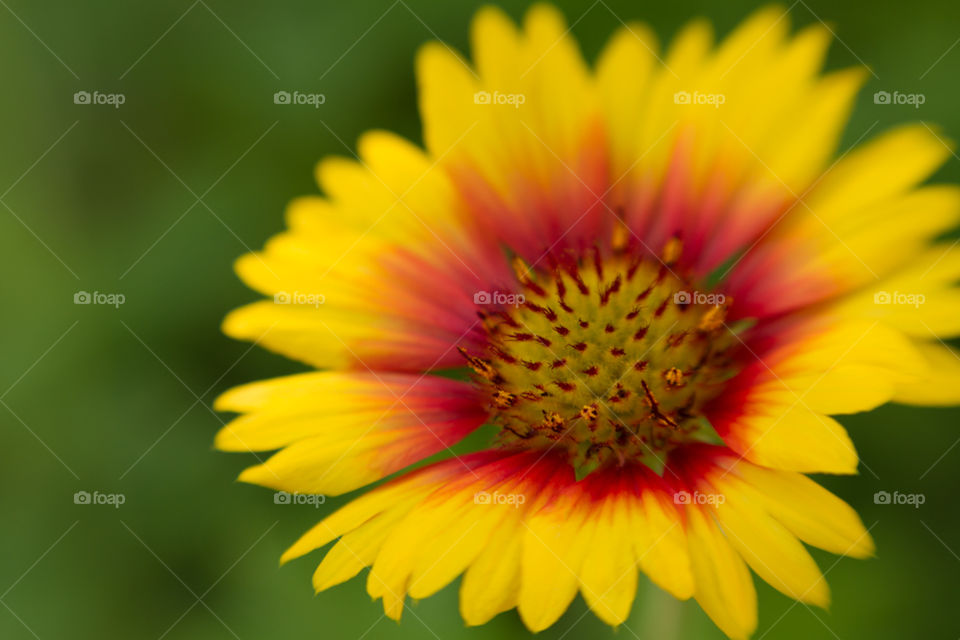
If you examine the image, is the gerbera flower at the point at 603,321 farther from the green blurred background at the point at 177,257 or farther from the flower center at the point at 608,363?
the green blurred background at the point at 177,257

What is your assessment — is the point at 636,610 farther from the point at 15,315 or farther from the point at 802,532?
the point at 15,315

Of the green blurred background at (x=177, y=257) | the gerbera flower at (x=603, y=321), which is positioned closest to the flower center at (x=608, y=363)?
the gerbera flower at (x=603, y=321)

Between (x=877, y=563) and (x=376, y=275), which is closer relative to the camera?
(x=376, y=275)

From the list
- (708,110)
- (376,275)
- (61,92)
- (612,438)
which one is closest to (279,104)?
(61,92)

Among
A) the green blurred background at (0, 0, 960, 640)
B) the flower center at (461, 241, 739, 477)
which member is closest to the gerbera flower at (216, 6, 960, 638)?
the flower center at (461, 241, 739, 477)

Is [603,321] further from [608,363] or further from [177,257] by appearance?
[177,257]

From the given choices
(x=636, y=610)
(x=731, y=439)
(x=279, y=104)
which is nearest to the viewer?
(x=731, y=439)

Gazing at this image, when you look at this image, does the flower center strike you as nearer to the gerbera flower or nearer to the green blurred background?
the gerbera flower
